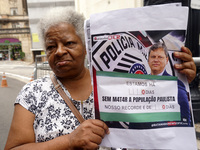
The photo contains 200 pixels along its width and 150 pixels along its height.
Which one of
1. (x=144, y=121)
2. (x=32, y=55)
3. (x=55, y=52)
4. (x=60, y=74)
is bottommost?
(x=32, y=55)

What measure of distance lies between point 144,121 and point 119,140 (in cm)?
16

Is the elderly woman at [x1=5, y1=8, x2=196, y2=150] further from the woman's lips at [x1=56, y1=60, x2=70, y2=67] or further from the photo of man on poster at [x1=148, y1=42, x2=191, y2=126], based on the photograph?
the photo of man on poster at [x1=148, y1=42, x2=191, y2=126]

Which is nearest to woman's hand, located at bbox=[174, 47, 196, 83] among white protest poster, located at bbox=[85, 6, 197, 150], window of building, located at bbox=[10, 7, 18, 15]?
white protest poster, located at bbox=[85, 6, 197, 150]

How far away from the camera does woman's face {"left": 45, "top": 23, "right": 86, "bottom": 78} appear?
1.13m

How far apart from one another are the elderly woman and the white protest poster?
0.92 ft

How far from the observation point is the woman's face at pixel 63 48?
1130 millimetres

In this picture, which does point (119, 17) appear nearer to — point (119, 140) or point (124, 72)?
point (124, 72)

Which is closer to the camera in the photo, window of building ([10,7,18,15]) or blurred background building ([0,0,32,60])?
blurred background building ([0,0,32,60])

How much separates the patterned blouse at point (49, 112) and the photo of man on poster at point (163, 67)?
0.53m

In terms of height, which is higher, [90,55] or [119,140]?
[90,55]

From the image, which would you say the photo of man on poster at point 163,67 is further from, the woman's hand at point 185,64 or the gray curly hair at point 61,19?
the gray curly hair at point 61,19

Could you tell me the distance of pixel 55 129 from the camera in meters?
1.10

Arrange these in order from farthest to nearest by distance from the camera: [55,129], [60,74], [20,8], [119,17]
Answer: [20,8]
[60,74]
[55,129]
[119,17]

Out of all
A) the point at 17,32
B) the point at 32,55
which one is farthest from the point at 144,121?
the point at 17,32
